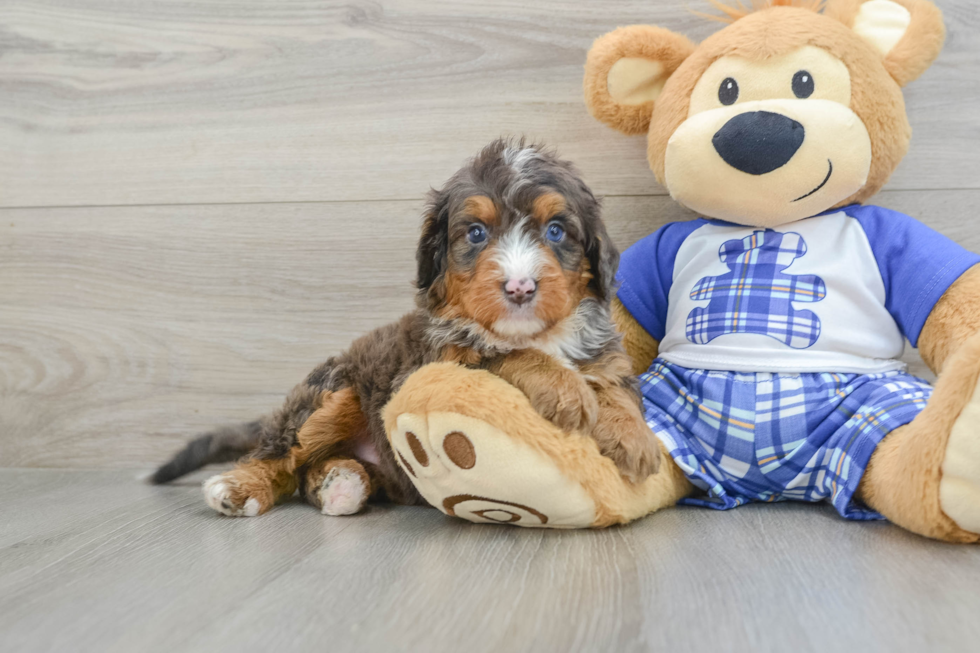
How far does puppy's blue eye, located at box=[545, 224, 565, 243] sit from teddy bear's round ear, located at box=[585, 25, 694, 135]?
559mm

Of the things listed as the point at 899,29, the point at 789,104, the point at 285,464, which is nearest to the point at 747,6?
the point at 899,29

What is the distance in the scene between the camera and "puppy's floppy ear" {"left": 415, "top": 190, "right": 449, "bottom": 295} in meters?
1.57

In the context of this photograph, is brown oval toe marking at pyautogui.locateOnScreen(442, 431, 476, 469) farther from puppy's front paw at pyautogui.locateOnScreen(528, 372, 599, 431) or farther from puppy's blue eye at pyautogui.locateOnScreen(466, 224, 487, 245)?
puppy's blue eye at pyautogui.locateOnScreen(466, 224, 487, 245)

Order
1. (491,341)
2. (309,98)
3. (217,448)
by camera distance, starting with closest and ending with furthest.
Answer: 1. (491,341)
2. (217,448)
3. (309,98)

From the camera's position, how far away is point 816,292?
1.70 m

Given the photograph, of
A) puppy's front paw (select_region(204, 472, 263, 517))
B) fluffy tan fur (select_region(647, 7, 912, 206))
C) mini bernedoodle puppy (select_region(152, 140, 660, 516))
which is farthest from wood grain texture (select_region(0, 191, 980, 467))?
fluffy tan fur (select_region(647, 7, 912, 206))

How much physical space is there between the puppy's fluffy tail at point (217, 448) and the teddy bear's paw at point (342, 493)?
36cm

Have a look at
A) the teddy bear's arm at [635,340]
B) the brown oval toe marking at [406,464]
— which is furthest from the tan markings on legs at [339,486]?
the teddy bear's arm at [635,340]

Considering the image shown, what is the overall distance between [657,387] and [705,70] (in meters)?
0.77

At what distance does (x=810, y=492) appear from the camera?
167 cm

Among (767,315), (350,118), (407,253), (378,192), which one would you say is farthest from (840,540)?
(350,118)

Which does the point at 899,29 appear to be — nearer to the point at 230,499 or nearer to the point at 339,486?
A: the point at 339,486

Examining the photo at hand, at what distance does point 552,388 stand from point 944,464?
2.33 ft

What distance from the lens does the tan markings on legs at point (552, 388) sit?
1422 millimetres
